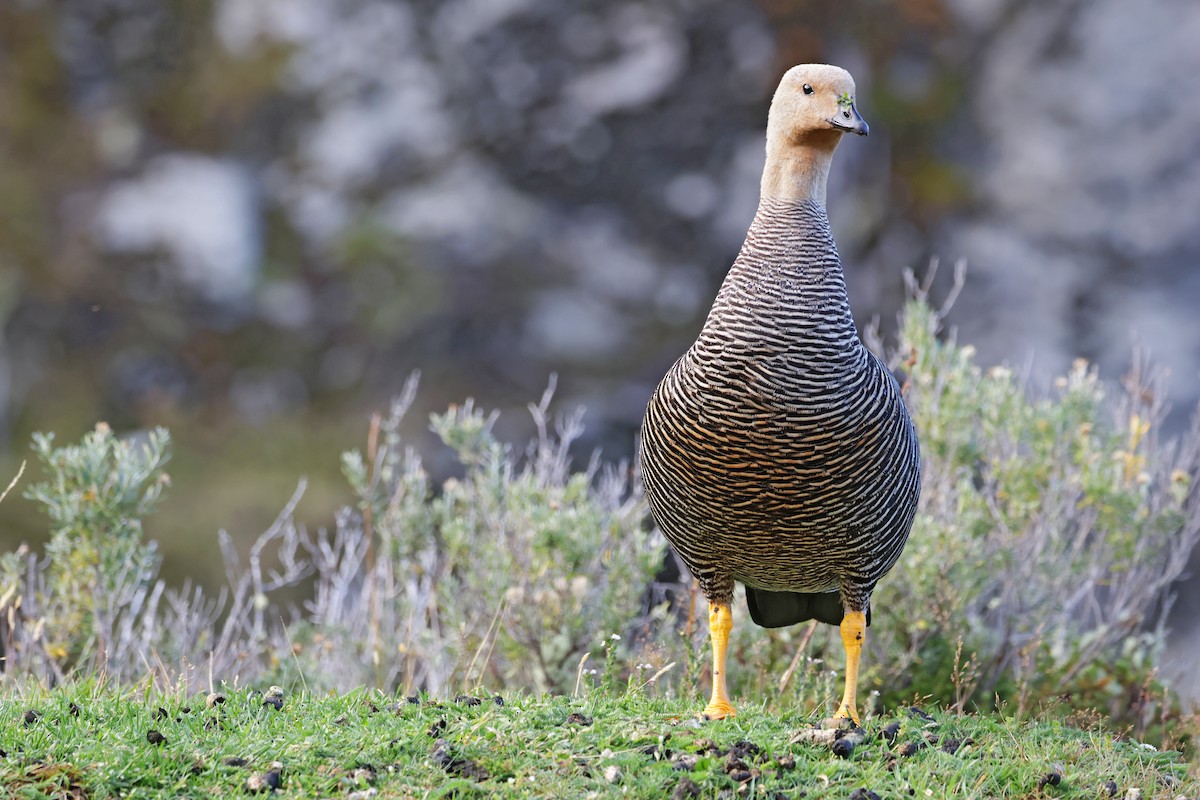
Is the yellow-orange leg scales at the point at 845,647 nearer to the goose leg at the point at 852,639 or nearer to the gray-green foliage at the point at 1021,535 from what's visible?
the goose leg at the point at 852,639

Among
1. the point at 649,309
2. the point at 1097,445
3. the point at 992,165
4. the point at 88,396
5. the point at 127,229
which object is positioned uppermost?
the point at 992,165

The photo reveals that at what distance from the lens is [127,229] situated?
11820 millimetres

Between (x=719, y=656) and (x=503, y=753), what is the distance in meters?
1.33

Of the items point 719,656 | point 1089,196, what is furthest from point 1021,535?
point 1089,196

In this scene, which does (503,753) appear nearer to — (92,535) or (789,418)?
(789,418)

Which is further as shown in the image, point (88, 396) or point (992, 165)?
point (992, 165)

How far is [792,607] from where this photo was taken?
17.4 ft

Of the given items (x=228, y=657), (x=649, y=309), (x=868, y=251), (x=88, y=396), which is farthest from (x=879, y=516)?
(x=88, y=396)

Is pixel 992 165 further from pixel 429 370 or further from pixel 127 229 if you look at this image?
pixel 127 229

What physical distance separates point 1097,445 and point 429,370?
6.53 metres

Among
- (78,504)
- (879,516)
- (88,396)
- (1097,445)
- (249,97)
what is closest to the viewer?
(879,516)

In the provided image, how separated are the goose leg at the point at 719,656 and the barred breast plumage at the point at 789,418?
16 millimetres

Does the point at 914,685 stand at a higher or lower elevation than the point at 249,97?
lower

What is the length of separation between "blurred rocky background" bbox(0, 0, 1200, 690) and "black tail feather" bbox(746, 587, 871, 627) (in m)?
5.78
